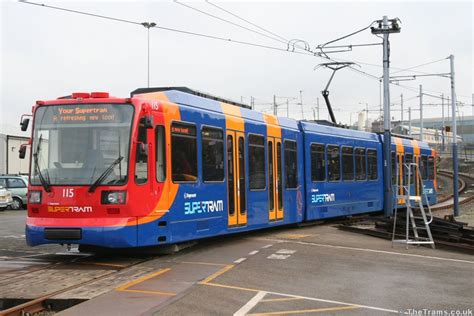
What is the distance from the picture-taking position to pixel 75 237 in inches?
389

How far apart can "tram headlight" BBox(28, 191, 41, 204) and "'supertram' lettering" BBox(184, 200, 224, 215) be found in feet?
8.77

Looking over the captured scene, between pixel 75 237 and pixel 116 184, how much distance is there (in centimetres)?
113

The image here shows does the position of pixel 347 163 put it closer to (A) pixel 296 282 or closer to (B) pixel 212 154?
(B) pixel 212 154

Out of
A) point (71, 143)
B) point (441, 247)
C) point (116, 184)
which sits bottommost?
point (441, 247)

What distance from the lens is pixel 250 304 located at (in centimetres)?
725

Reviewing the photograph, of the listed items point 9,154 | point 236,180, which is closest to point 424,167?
point 236,180

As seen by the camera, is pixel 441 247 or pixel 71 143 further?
pixel 441 247

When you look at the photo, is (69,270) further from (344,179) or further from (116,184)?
(344,179)

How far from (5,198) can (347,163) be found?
53.8 feet

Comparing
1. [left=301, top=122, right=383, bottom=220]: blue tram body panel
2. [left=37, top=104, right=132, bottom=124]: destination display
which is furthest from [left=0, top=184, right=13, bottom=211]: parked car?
[left=37, top=104, right=132, bottom=124]: destination display

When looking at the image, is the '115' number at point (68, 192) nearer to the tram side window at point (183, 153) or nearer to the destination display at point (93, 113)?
the destination display at point (93, 113)

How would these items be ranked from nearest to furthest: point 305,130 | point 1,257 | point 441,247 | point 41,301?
point 41,301, point 1,257, point 441,247, point 305,130

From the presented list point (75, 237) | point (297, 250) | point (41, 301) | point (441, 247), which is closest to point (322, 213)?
point (441, 247)

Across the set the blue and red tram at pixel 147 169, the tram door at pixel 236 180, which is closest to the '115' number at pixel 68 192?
the blue and red tram at pixel 147 169
